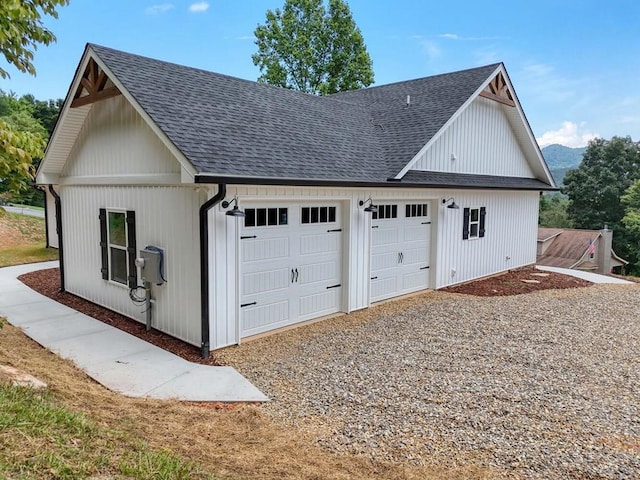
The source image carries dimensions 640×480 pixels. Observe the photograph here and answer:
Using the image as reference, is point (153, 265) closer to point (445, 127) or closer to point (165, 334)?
point (165, 334)

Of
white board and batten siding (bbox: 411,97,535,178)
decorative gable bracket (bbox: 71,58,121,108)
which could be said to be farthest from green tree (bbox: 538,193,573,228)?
decorative gable bracket (bbox: 71,58,121,108)

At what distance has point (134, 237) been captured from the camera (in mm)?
7953

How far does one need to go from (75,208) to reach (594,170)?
1682 inches

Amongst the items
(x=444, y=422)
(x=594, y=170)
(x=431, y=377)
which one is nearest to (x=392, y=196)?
(x=431, y=377)

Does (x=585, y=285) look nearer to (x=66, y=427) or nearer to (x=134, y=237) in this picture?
(x=134, y=237)

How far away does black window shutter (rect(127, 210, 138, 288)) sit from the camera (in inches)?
313

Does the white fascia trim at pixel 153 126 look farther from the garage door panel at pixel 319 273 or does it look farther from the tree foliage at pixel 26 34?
the garage door panel at pixel 319 273

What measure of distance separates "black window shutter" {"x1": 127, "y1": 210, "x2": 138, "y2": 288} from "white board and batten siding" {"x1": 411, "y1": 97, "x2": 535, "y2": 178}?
19.8 ft

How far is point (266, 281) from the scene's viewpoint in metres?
7.52

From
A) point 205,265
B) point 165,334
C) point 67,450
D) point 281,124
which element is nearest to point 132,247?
point 165,334

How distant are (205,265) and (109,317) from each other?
3263 mm

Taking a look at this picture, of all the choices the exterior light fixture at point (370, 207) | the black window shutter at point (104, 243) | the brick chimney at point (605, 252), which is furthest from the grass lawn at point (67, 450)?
the brick chimney at point (605, 252)

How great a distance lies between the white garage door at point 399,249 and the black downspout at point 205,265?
4031 mm

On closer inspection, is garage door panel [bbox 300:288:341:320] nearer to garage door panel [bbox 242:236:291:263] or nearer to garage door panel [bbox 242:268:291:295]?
garage door panel [bbox 242:268:291:295]
